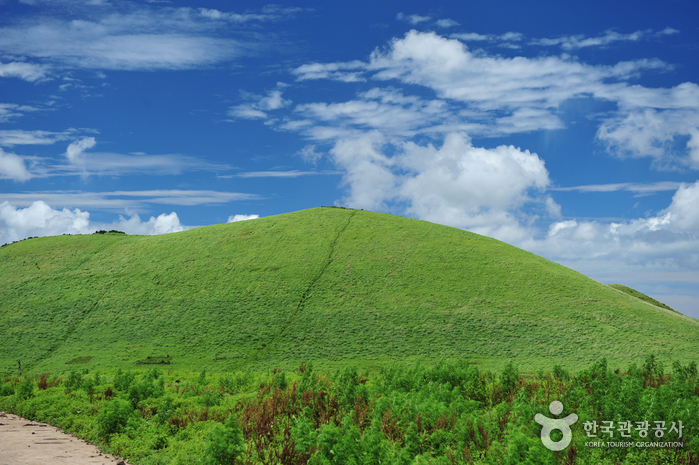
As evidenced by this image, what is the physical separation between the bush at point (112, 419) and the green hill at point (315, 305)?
17.4m

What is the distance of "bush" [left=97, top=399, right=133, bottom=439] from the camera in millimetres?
13984

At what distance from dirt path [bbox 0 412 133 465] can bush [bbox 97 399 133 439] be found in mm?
504

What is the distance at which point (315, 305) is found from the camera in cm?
3966

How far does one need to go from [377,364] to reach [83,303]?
1099 inches

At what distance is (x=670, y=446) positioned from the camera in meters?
11.1

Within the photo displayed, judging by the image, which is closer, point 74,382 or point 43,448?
point 43,448

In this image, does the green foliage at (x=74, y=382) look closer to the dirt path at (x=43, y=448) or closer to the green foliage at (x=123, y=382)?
the green foliage at (x=123, y=382)

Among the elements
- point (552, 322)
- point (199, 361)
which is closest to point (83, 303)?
point (199, 361)

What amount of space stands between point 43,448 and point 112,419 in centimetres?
179

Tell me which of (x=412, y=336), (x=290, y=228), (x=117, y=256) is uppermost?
(x=290, y=228)

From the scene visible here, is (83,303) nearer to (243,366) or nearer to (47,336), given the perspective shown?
(47,336)

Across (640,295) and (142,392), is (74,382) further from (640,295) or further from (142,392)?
(640,295)

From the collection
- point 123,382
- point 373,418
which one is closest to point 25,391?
point 123,382

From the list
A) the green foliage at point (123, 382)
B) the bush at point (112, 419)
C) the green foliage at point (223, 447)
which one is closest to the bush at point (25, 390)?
the green foliage at point (123, 382)
